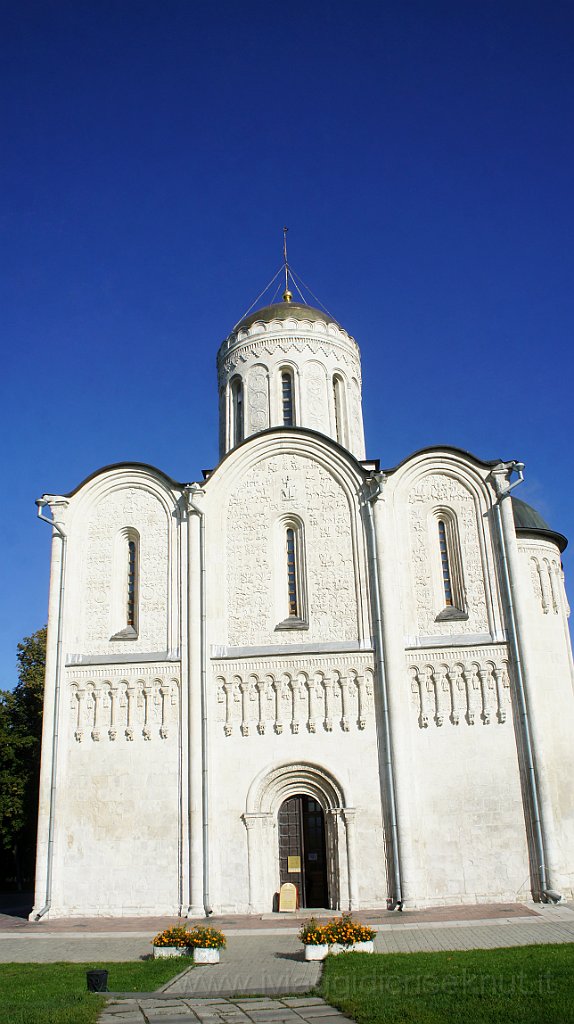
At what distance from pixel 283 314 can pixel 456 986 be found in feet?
56.1

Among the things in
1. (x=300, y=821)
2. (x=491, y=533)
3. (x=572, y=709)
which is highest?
(x=491, y=533)

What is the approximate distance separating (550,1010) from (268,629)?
10169 mm

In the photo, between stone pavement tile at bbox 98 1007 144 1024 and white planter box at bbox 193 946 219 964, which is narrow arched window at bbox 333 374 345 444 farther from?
stone pavement tile at bbox 98 1007 144 1024

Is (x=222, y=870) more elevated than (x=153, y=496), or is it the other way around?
(x=153, y=496)

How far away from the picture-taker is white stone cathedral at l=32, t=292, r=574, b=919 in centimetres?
1568

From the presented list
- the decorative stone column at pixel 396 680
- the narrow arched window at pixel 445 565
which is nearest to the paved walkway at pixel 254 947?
the decorative stone column at pixel 396 680

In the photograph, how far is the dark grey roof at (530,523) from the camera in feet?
60.2

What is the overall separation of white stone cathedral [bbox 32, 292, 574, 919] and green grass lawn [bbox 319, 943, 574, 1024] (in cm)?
478

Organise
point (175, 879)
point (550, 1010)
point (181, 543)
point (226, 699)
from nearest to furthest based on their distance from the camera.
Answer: point (550, 1010) → point (175, 879) → point (226, 699) → point (181, 543)

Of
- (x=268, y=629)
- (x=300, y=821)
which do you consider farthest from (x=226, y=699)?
(x=300, y=821)

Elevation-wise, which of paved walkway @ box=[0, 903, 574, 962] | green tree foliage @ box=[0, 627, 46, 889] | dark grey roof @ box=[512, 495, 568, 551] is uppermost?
dark grey roof @ box=[512, 495, 568, 551]

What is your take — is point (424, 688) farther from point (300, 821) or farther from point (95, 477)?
point (95, 477)

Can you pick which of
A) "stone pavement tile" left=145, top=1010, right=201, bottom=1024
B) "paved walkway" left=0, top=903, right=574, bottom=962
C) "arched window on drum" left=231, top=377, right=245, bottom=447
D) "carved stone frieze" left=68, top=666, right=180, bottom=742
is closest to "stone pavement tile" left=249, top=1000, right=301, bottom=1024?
"stone pavement tile" left=145, top=1010, right=201, bottom=1024

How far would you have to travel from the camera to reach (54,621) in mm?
17688
